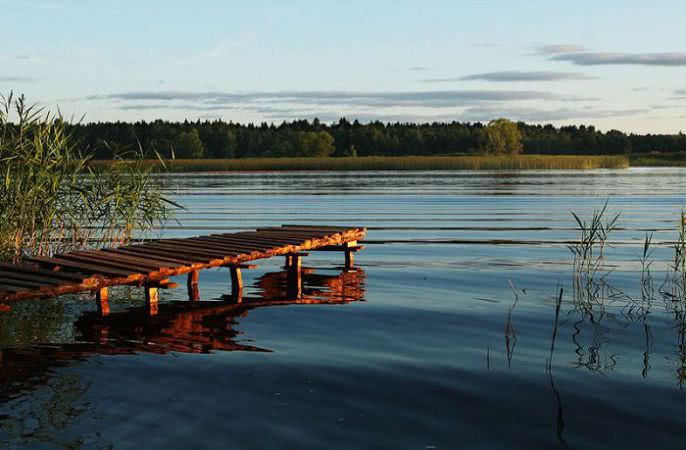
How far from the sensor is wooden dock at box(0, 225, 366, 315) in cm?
986

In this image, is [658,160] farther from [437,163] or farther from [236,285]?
[236,285]

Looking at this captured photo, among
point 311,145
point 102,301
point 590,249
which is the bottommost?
point 102,301

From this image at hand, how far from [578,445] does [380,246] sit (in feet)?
47.5

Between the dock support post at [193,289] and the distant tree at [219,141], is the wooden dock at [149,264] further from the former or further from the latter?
the distant tree at [219,141]

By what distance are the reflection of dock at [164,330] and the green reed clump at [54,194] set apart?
269 centimetres

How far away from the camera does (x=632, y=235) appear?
73.5ft

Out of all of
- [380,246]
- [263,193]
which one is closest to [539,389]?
[380,246]

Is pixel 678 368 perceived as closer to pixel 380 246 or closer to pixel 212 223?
pixel 380 246

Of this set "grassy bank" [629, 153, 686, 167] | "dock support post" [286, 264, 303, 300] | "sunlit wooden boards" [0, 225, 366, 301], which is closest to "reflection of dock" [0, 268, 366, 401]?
"dock support post" [286, 264, 303, 300]

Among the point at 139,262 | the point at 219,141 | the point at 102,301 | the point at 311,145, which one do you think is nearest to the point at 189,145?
the point at 219,141

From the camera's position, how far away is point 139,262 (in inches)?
452

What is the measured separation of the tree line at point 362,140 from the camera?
126562mm

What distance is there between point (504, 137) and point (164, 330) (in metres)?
116

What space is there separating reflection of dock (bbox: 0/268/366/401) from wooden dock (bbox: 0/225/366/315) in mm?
326
